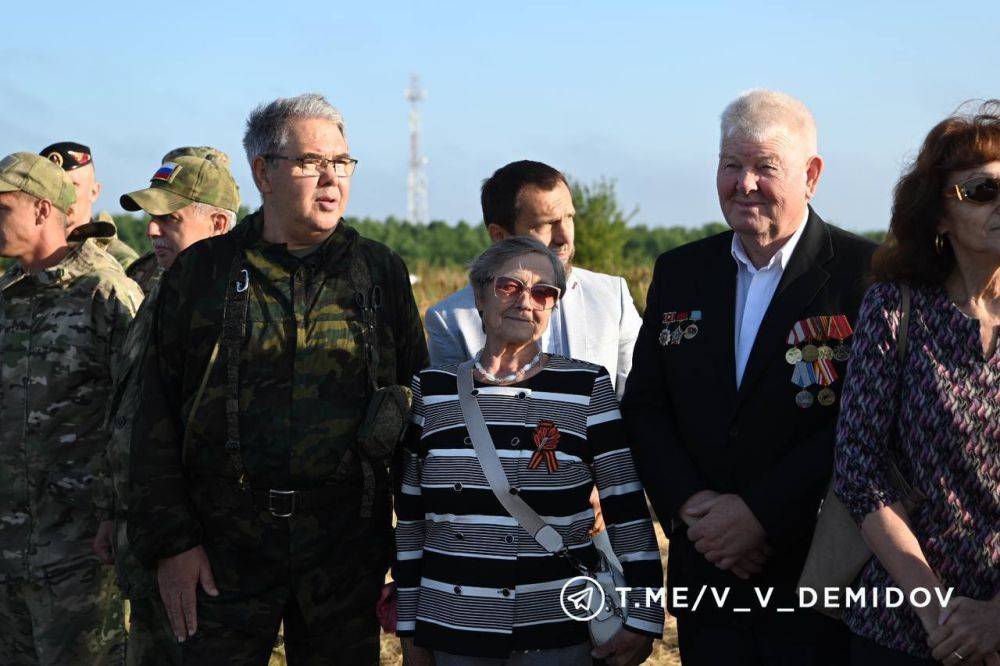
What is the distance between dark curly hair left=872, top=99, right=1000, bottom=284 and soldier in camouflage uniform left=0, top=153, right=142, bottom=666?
10.8ft

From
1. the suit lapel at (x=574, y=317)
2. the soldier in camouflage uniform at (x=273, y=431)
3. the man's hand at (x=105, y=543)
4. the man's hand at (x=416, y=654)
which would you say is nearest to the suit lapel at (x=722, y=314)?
the suit lapel at (x=574, y=317)

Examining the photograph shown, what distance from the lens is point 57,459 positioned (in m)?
5.01

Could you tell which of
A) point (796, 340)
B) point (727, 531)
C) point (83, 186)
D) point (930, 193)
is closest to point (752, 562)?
point (727, 531)

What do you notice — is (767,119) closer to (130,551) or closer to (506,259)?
(506,259)

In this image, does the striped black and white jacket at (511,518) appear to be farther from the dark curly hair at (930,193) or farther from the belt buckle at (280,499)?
the dark curly hair at (930,193)

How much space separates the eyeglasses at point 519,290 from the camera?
3635 mm

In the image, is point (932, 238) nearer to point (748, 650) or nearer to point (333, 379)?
point (748, 650)

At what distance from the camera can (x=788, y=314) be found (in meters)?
3.55

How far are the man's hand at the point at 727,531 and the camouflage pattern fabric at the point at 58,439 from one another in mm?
2754

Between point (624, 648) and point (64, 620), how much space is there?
274 cm

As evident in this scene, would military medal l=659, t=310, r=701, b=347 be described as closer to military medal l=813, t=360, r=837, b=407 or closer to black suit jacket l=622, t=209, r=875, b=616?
black suit jacket l=622, t=209, r=875, b=616

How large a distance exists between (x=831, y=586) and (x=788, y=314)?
0.85 meters

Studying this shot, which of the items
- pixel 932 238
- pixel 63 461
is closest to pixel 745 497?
pixel 932 238

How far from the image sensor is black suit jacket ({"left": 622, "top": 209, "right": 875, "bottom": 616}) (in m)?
3.42
